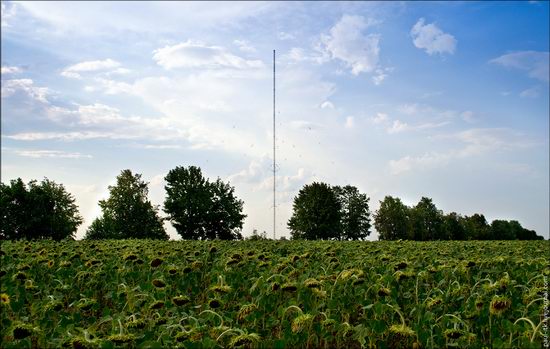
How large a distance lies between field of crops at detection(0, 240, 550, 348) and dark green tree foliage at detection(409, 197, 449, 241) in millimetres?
98275

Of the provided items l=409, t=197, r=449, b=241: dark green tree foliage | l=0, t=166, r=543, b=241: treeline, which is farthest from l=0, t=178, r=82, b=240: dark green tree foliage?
l=409, t=197, r=449, b=241: dark green tree foliage

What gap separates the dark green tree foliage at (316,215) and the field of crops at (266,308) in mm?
68427

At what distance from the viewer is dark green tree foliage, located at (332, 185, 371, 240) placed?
3538 inches

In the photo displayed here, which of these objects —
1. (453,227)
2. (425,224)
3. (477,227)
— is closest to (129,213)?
(425,224)

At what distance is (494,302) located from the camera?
5.39 m

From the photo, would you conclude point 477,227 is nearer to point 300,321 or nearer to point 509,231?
point 509,231

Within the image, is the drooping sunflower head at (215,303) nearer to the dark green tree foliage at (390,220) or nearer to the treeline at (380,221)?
the treeline at (380,221)

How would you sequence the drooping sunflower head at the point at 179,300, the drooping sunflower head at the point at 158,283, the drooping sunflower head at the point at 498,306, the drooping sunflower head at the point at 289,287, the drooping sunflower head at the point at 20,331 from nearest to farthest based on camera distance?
the drooping sunflower head at the point at 20,331 → the drooping sunflower head at the point at 498,306 → the drooping sunflower head at the point at 179,300 → the drooping sunflower head at the point at 289,287 → the drooping sunflower head at the point at 158,283

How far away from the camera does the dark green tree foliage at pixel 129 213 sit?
72438mm

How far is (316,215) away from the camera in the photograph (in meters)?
79.5

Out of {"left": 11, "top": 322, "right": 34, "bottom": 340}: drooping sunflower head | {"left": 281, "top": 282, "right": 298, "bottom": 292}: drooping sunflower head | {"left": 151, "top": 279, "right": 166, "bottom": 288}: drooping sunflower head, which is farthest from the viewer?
{"left": 151, "top": 279, "right": 166, "bottom": 288}: drooping sunflower head

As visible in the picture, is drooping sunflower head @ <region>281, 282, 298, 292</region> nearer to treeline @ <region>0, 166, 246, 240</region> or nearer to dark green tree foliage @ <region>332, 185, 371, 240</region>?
treeline @ <region>0, 166, 246, 240</region>

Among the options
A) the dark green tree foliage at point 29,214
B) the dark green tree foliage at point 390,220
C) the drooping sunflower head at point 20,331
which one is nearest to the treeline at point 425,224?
the dark green tree foliage at point 390,220

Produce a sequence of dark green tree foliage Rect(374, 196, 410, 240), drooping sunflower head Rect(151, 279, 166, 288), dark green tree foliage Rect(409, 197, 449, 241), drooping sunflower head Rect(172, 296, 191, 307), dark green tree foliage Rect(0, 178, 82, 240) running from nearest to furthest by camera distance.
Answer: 1. drooping sunflower head Rect(172, 296, 191, 307)
2. drooping sunflower head Rect(151, 279, 166, 288)
3. dark green tree foliage Rect(0, 178, 82, 240)
4. dark green tree foliage Rect(374, 196, 410, 240)
5. dark green tree foliage Rect(409, 197, 449, 241)
